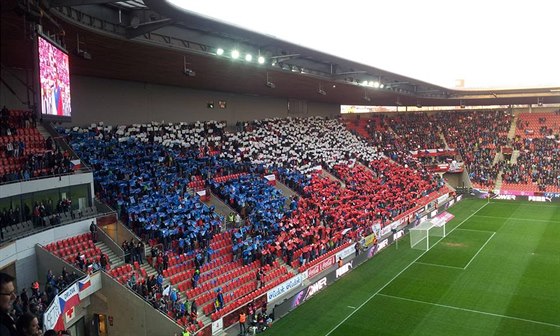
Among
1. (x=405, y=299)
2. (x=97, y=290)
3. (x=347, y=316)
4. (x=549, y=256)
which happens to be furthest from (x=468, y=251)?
(x=97, y=290)

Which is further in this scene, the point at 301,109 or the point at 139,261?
the point at 301,109

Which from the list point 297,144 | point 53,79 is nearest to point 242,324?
point 53,79

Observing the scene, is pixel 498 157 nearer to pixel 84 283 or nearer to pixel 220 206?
pixel 220 206

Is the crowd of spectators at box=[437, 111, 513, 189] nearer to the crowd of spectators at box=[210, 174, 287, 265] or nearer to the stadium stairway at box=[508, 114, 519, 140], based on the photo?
the stadium stairway at box=[508, 114, 519, 140]

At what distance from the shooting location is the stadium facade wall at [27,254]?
15264 millimetres

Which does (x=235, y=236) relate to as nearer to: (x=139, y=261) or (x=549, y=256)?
(x=139, y=261)

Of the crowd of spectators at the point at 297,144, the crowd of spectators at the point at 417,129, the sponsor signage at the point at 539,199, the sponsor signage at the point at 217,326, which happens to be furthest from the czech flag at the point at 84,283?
the crowd of spectators at the point at 417,129

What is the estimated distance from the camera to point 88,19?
17.7m

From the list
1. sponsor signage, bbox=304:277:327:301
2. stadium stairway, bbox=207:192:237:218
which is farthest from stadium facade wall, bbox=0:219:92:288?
sponsor signage, bbox=304:277:327:301

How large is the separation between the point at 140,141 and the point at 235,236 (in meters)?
9.98

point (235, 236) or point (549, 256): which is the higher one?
point (235, 236)

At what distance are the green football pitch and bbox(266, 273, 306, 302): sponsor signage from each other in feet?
3.46

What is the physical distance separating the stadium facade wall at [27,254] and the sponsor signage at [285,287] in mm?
8494

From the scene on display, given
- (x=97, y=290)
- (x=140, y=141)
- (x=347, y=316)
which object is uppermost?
(x=140, y=141)
